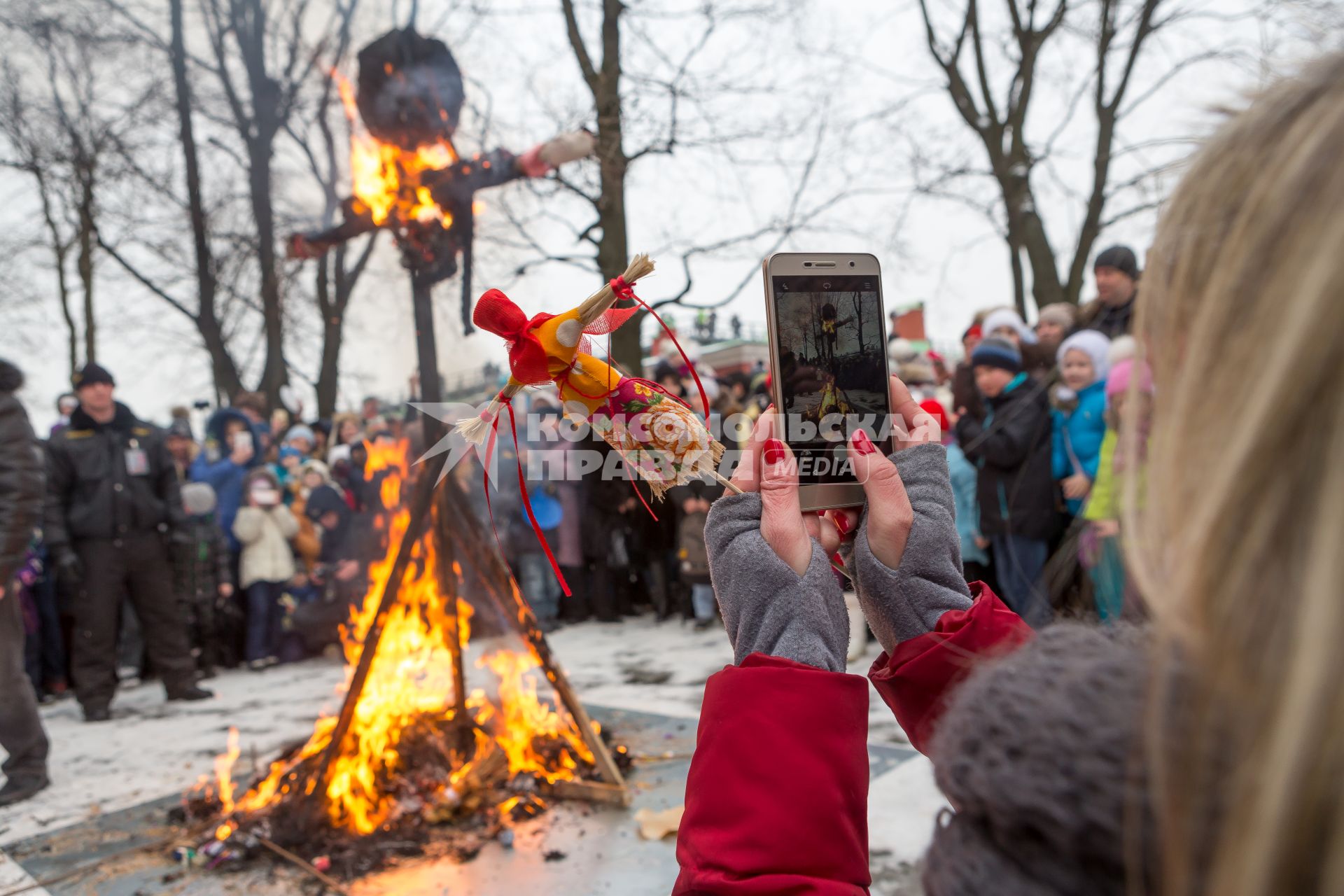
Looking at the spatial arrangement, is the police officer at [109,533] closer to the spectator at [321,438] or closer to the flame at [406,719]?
the flame at [406,719]

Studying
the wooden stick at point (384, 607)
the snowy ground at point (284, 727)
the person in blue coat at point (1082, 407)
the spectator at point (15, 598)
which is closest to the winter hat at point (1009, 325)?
the person in blue coat at point (1082, 407)

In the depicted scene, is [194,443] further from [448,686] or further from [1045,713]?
[1045,713]

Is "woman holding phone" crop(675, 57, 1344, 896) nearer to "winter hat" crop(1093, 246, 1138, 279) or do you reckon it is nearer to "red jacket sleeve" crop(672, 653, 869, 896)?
"red jacket sleeve" crop(672, 653, 869, 896)

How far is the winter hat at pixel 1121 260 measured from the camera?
4.71 m

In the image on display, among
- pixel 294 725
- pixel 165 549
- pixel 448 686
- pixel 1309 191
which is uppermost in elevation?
pixel 1309 191

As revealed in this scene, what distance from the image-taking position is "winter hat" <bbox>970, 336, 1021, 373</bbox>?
4.93 m

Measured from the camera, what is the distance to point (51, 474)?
5.96 metres

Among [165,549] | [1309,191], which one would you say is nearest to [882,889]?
[1309,191]

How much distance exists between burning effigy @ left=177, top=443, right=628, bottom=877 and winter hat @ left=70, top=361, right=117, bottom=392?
132 inches

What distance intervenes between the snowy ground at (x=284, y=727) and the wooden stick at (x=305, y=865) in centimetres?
89

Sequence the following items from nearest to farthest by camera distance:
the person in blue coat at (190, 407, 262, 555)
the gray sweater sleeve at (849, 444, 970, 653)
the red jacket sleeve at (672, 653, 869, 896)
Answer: the red jacket sleeve at (672, 653, 869, 896), the gray sweater sleeve at (849, 444, 970, 653), the person in blue coat at (190, 407, 262, 555)

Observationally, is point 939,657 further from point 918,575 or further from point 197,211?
point 197,211

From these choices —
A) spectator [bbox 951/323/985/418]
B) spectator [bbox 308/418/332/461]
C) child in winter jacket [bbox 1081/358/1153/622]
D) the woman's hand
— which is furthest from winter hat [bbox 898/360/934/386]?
spectator [bbox 308/418/332/461]

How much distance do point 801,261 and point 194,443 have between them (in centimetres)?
904
